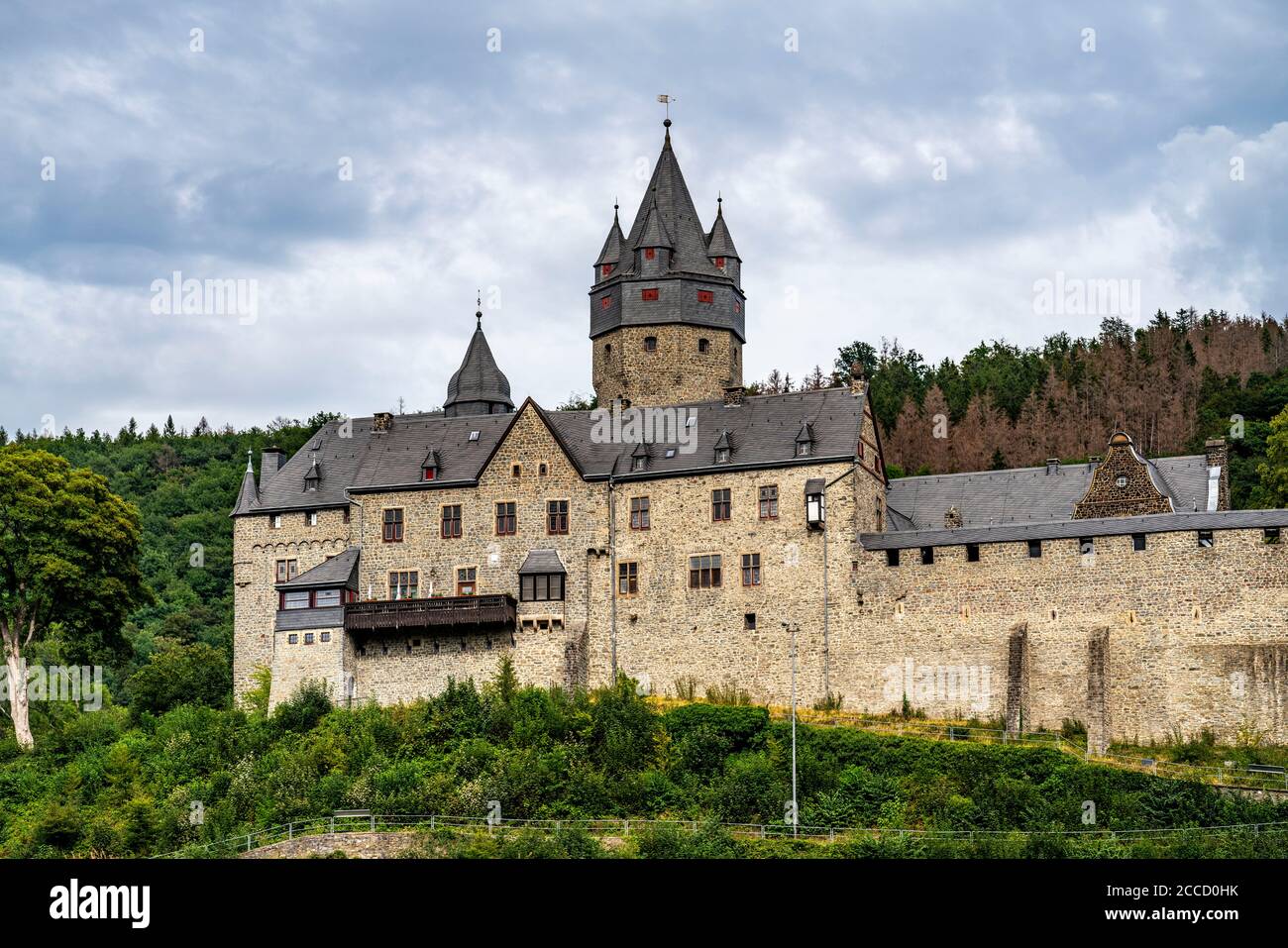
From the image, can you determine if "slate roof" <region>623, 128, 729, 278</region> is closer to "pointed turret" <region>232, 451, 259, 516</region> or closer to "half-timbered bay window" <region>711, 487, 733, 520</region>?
"half-timbered bay window" <region>711, 487, 733, 520</region>

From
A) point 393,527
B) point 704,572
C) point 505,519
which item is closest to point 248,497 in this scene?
point 393,527

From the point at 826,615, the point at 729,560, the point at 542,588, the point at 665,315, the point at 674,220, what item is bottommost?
the point at 826,615

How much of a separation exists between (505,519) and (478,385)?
1004 cm

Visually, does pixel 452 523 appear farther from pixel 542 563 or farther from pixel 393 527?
pixel 542 563

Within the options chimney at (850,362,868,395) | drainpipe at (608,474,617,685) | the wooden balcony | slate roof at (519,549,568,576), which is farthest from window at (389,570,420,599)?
chimney at (850,362,868,395)

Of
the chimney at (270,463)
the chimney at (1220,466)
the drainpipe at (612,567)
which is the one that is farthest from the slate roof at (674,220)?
the chimney at (1220,466)

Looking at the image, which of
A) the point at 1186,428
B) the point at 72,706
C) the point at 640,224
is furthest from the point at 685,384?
the point at 1186,428

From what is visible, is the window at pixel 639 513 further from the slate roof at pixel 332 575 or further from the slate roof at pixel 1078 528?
the slate roof at pixel 332 575

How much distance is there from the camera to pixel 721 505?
64.1 metres

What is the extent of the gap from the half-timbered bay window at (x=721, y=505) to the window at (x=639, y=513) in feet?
7.60
